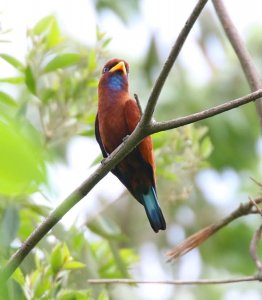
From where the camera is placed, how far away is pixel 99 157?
2934mm

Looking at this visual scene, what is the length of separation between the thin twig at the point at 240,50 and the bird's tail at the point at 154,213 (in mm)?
728

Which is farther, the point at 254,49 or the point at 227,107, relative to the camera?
the point at 254,49

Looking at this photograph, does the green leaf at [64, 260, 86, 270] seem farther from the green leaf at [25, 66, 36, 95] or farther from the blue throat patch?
the blue throat patch

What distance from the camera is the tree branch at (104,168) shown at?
5.46ft

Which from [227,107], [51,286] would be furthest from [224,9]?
[51,286]

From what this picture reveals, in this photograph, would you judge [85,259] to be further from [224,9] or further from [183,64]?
[183,64]

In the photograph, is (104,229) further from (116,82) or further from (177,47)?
(177,47)

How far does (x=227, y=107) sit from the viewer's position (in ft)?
5.53

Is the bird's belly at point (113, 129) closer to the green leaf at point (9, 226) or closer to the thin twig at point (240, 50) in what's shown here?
the green leaf at point (9, 226)

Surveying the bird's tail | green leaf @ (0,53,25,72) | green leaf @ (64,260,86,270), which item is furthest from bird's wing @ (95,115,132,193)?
green leaf @ (64,260,86,270)

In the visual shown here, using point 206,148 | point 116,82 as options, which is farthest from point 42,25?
point 206,148

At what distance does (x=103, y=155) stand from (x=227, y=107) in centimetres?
137

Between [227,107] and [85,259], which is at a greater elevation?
[227,107]

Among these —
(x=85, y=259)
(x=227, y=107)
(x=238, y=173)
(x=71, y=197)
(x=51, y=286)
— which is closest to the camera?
(x=227, y=107)
